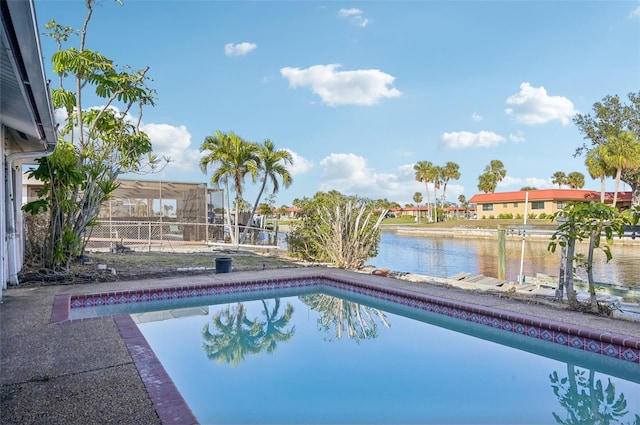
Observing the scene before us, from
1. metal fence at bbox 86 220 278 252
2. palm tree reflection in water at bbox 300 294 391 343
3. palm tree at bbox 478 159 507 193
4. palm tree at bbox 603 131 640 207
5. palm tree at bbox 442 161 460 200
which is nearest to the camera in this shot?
palm tree reflection in water at bbox 300 294 391 343

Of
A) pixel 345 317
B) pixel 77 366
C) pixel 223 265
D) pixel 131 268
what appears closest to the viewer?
pixel 77 366

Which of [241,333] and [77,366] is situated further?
[241,333]

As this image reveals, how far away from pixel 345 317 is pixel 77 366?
4095 millimetres

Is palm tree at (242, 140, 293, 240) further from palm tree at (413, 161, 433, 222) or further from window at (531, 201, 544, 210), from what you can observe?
palm tree at (413, 161, 433, 222)

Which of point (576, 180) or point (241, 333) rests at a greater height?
point (576, 180)

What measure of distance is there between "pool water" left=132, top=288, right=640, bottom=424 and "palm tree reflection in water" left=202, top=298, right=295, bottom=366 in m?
0.02

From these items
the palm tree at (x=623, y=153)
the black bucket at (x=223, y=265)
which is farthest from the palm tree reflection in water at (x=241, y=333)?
the palm tree at (x=623, y=153)

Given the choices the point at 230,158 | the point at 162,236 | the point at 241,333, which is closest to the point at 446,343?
the point at 241,333

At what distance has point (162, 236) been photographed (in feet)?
49.9

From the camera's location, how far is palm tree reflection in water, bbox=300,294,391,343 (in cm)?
575

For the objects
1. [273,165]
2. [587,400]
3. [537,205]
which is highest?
[273,165]

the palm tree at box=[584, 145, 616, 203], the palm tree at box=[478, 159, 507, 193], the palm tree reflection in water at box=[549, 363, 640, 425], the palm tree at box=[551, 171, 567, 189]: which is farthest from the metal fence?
the palm tree at box=[551, 171, 567, 189]

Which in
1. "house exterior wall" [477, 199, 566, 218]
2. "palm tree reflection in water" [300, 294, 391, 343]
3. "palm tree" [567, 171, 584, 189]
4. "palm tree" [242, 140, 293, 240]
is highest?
"palm tree" [567, 171, 584, 189]

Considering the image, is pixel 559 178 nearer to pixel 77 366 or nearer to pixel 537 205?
pixel 537 205
